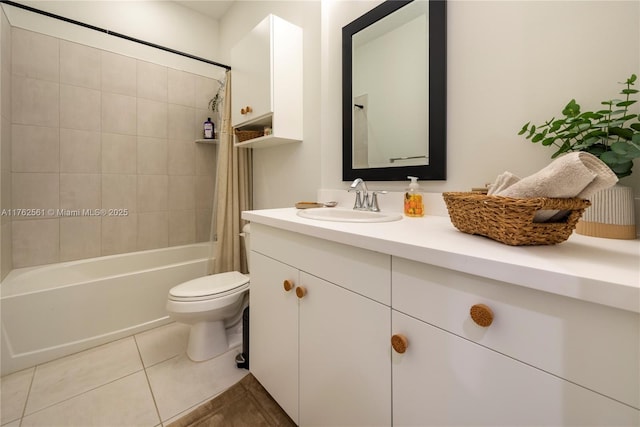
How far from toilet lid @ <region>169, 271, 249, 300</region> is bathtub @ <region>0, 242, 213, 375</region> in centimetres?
49

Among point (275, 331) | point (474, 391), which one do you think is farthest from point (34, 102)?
point (474, 391)

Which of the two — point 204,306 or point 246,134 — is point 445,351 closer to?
point 204,306

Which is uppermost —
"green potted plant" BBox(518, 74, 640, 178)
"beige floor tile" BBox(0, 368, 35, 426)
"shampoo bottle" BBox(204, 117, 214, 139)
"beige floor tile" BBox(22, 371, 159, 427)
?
"shampoo bottle" BBox(204, 117, 214, 139)

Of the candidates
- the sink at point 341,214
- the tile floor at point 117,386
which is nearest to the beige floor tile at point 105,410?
the tile floor at point 117,386

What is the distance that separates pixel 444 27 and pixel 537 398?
1224 millimetres

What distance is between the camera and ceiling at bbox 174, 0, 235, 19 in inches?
92.7

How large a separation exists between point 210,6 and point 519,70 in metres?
2.66

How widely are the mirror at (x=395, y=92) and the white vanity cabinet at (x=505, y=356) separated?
26.0 inches

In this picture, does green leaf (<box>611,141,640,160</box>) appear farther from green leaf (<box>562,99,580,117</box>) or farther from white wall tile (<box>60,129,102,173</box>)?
white wall tile (<box>60,129,102,173</box>)

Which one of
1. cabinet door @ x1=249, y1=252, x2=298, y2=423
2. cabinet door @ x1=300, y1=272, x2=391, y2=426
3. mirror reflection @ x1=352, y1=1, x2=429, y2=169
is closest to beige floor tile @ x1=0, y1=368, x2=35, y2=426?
cabinet door @ x1=249, y1=252, x2=298, y2=423

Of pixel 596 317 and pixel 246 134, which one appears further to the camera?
pixel 246 134

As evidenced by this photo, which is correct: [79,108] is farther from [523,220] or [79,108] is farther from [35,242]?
[523,220]

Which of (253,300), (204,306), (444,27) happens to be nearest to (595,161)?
(444,27)

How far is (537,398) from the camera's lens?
0.47m
